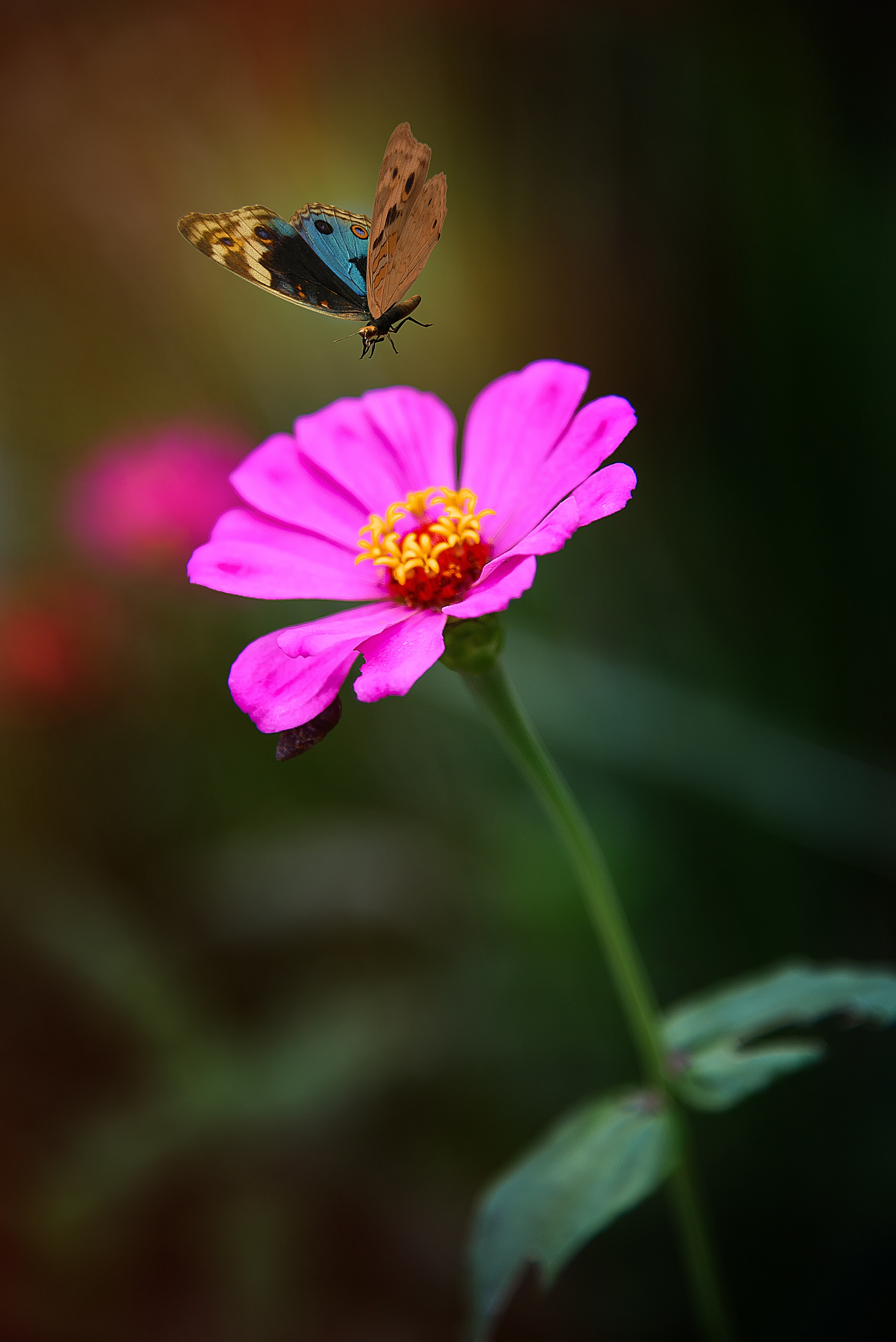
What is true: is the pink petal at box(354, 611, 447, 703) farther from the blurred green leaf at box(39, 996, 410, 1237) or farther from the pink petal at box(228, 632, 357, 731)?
the blurred green leaf at box(39, 996, 410, 1237)

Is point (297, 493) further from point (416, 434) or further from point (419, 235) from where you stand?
point (419, 235)

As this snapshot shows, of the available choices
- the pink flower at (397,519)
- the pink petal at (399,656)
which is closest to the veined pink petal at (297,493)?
the pink flower at (397,519)

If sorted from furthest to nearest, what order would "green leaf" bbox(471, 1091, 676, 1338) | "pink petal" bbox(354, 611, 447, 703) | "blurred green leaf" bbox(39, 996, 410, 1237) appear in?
1. "blurred green leaf" bbox(39, 996, 410, 1237)
2. "green leaf" bbox(471, 1091, 676, 1338)
3. "pink petal" bbox(354, 611, 447, 703)

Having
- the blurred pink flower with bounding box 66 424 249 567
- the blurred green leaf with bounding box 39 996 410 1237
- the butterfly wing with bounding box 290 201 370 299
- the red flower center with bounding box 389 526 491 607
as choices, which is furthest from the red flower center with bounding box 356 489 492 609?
the blurred green leaf with bounding box 39 996 410 1237

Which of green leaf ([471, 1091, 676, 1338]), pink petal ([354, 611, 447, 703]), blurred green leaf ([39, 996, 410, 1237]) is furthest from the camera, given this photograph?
blurred green leaf ([39, 996, 410, 1237])

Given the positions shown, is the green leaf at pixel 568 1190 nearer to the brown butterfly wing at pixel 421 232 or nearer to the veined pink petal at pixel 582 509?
the veined pink petal at pixel 582 509

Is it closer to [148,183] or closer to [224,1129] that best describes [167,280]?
[148,183]

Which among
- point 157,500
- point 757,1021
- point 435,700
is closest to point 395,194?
point 757,1021
